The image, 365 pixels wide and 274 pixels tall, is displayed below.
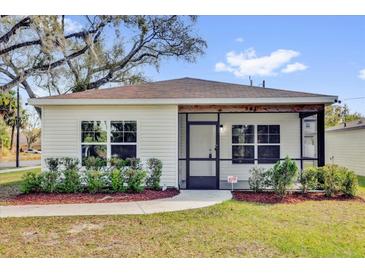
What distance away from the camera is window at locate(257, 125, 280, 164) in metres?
11.6

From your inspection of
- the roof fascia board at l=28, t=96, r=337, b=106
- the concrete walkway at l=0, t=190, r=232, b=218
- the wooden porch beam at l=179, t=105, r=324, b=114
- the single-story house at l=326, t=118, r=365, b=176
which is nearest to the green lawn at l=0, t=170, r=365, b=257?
the concrete walkway at l=0, t=190, r=232, b=218

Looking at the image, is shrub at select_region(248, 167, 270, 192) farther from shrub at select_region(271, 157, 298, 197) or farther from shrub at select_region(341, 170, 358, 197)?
shrub at select_region(341, 170, 358, 197)

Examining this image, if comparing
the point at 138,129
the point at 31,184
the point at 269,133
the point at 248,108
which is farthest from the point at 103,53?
the point at 248,108

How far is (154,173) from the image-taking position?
941 centimetres

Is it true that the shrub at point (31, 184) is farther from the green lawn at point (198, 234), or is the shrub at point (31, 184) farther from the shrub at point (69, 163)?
the green lawn at point (198, 234)

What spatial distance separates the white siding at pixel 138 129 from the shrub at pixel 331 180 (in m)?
4.14

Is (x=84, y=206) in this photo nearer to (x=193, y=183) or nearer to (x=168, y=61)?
(x=193, y=183)

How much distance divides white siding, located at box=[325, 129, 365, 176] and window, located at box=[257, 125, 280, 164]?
599cm

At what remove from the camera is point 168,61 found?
22.3m

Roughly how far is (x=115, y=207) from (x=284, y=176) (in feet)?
13.9

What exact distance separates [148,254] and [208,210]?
2.63 m

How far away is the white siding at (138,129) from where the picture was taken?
32.1 feet

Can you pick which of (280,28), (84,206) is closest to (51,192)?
(84,206)

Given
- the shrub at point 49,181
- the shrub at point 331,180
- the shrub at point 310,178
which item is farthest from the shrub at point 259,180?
the shrub at point 49,181
